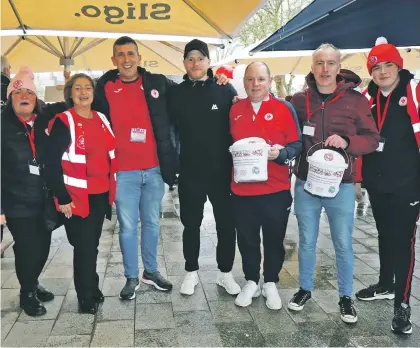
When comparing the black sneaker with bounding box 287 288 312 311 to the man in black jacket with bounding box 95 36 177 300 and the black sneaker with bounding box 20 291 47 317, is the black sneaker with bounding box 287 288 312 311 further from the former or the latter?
the black sneaker with bounding box 20 291 47 317

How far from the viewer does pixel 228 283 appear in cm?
405

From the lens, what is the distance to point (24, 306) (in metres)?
3.63

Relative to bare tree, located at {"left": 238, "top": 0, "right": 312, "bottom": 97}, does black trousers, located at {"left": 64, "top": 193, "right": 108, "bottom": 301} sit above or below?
below

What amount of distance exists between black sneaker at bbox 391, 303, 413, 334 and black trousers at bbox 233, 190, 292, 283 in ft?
3.34

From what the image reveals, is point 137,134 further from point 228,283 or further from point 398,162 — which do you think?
point 398,162

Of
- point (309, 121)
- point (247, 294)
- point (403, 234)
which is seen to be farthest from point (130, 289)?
point (403, 234)

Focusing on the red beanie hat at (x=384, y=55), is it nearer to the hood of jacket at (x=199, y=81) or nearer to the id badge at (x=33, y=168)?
the hood of jacket at (x=199, y=81)

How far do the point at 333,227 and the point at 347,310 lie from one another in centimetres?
69

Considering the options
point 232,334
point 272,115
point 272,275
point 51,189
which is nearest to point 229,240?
point 272,275

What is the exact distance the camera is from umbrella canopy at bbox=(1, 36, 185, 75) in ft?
26.7

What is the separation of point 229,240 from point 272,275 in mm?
519

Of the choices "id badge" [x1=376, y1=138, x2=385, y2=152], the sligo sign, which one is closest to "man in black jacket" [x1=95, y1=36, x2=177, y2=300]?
the sligo sign

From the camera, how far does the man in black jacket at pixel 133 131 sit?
379 centimetres

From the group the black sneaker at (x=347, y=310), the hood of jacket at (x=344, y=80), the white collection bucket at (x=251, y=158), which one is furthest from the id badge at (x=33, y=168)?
the black sneaker at (x=347, y=310)
